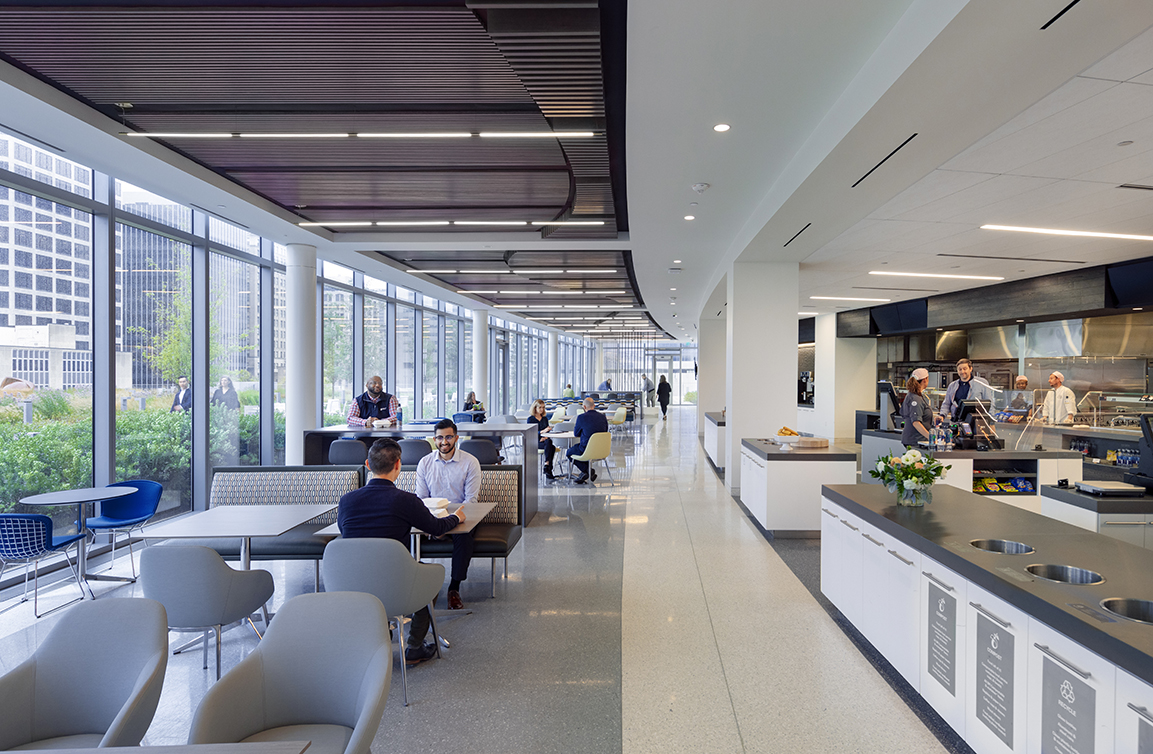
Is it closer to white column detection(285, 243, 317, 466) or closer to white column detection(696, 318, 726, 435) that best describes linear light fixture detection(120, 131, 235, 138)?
white column detection(285, 243, 317, 466)

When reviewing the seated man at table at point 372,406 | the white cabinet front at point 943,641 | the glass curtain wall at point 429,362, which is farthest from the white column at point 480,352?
the white cabinet front at point 943,641

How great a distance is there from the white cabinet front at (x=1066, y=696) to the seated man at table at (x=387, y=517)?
9.94 feet

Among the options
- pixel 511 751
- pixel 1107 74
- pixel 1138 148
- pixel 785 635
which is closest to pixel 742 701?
pixel 785 635

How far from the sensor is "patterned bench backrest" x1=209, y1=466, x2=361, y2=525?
17.6 feet

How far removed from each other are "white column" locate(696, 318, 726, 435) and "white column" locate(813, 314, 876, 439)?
2.75 metres

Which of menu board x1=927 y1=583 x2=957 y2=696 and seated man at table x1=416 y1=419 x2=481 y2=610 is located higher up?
seated man at table x1=416 y1=419 x2=481 y2=610

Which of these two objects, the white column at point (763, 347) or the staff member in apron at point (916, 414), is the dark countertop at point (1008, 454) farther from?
the white column at point (763, 347)

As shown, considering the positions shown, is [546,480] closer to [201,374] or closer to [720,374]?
[201,374]

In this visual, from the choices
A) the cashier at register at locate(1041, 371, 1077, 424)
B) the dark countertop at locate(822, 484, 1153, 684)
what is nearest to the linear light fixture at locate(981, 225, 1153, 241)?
the cashier at register at locate(1041, 371, 1077, 424)

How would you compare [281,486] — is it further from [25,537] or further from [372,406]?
[372,406]

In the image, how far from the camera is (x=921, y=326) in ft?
39.7

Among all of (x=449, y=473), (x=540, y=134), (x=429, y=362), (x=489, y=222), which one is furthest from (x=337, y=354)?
(x=540, y=134)

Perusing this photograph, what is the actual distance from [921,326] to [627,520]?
8512 millimetres

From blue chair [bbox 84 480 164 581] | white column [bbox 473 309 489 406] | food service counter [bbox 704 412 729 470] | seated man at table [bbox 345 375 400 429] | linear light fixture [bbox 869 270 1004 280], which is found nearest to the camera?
blue chair [bbox 84 480 164 581]
